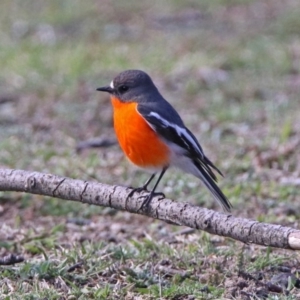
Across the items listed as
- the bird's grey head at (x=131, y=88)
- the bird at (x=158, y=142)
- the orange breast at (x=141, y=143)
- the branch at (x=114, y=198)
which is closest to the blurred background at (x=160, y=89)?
the bird at (x=158, y=142)

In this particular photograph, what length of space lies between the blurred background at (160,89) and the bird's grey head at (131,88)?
107 cm

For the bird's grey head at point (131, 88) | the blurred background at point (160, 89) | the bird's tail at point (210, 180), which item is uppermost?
the bird's grey head at point (131, 88)

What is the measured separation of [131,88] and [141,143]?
68cm

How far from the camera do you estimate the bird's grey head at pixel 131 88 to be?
614cm

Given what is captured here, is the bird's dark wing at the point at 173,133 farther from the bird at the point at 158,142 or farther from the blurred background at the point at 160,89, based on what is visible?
the blurred background at the point at 160,89

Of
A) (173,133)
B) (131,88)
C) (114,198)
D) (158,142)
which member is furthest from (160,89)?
(114,198)

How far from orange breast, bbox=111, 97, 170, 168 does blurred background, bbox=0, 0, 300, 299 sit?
0.63 meters

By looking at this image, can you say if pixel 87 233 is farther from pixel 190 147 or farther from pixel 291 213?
pixel 291 213

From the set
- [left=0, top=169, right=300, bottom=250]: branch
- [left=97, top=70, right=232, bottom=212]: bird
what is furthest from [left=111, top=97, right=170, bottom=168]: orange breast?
[left=0, top=169, right=300, bottom=250]: branch

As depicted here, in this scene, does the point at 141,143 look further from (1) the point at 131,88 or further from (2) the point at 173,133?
(1) the point at 131,88

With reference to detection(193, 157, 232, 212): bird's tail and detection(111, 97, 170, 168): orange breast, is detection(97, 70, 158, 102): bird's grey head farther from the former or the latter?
detection(193, 157, 232, 212): bird's tail

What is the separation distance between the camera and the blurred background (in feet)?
22.3

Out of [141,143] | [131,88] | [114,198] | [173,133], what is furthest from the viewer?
[131,88]

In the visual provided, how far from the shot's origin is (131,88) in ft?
20.3
